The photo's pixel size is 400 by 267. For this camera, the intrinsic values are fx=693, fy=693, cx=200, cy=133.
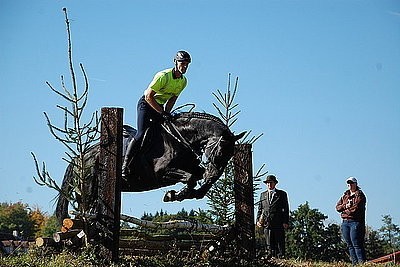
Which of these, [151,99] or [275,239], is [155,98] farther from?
[275,239]

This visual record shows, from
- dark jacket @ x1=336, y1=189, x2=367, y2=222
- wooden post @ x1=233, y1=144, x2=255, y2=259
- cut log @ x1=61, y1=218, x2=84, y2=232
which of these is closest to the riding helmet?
wooden post @ x1=233, y1=144, x2=255, y2=259

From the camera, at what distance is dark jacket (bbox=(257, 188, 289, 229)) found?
14.2 meters

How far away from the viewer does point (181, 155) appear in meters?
11.1

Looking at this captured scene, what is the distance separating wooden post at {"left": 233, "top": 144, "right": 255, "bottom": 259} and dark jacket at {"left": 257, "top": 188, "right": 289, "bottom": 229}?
5.65 feet

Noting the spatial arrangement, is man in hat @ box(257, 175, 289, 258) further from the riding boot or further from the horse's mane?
the riding boot

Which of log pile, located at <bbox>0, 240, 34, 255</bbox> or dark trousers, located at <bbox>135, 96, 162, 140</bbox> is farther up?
dark trousers, located at <bbox>135, 96, 162, 140</bbox>

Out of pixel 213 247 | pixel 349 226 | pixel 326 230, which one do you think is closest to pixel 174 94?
pixel 213 247

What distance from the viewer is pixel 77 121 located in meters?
10.5

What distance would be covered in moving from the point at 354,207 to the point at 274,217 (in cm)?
173

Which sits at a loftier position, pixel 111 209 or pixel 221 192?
pixel 221 192

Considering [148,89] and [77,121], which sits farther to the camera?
[148,89]

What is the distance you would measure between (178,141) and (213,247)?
201 centimetres

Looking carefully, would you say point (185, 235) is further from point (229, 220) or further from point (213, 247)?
point (229, 220)

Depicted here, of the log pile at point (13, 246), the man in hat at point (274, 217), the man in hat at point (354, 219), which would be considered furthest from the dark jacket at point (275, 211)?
the log pile at point (13, 246)
